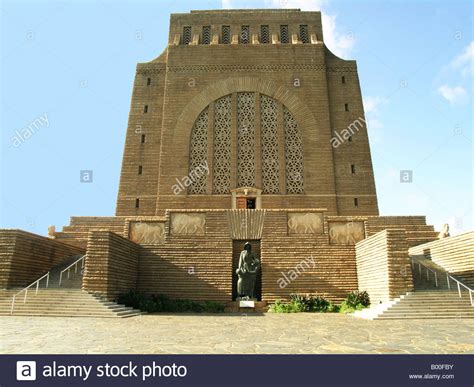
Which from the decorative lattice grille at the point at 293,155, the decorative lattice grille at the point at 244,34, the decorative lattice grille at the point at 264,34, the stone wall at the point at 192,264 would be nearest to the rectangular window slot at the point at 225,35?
the decorative lattice grille at the point at 244,34

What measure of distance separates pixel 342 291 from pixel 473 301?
3.83 meters

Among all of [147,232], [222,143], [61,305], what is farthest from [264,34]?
[61,305]

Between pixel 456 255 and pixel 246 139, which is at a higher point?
pixel 246 139

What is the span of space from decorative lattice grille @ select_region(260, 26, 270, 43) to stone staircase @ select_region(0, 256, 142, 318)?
1736 centimetres

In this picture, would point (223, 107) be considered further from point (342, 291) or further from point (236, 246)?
point (342, 291)

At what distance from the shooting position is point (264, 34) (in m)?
22.9

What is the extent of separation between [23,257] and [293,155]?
1309cm

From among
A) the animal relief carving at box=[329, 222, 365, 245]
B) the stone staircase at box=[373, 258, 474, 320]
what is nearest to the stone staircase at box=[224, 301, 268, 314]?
the animal relief carving at box=[329, 222, 365, 245]

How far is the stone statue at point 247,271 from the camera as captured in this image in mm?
12398

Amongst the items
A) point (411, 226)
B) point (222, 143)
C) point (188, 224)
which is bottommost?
point (188, 224)

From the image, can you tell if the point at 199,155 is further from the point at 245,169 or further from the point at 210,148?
the point at 245,169

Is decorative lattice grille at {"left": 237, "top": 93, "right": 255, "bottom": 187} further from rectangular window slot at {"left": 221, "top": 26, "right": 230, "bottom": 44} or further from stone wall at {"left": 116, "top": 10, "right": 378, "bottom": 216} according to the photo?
rectangular window slot at {"left": 221, "top": 26, "right": 230, "bottom": 44}

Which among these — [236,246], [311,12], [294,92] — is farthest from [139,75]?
[236,246]

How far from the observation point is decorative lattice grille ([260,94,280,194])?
1984 cm
